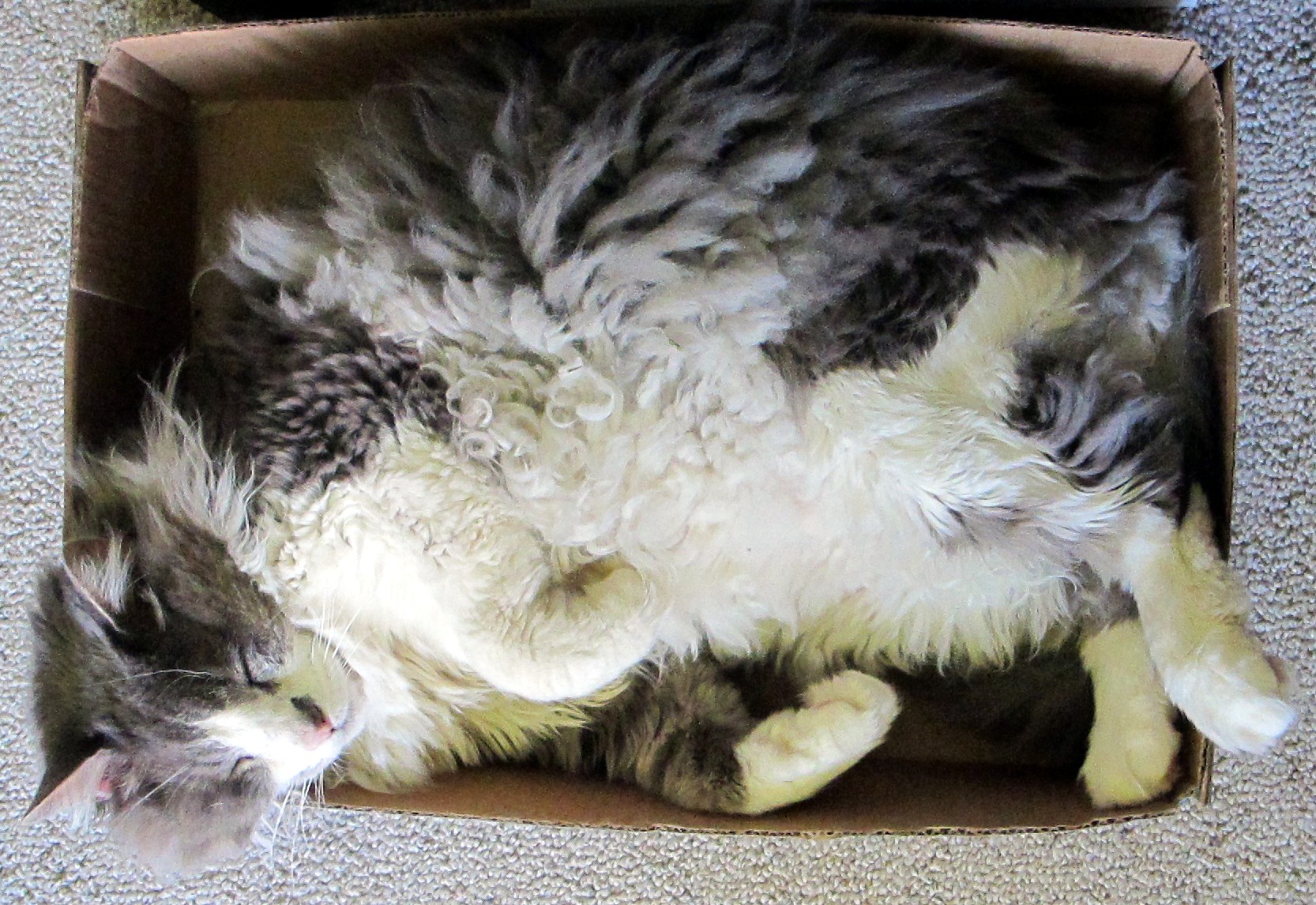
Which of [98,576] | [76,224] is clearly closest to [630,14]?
[76,224]

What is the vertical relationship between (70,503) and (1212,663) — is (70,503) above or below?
below

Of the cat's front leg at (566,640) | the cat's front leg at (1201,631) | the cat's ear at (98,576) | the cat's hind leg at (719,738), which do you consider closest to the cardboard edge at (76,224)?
the cat's ear at (98,576)

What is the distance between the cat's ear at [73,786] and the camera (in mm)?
1006

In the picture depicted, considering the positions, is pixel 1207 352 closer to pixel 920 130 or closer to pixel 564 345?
pixel 920 130

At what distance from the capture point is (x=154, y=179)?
1.38m

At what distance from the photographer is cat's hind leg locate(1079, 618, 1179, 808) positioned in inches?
44.9

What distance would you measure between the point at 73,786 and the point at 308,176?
0.78 m

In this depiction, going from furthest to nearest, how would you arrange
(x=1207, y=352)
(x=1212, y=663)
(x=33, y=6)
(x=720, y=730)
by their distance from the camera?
1. (x=33, y=6)
2. (x=720, y=730)
3. (x=1207, y=352)
4. (x=1212, y=663)

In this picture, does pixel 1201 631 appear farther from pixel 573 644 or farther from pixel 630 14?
pixel 630 14

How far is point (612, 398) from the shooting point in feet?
3.62

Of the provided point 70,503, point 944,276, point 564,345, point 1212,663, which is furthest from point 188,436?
Result: point 1212,663

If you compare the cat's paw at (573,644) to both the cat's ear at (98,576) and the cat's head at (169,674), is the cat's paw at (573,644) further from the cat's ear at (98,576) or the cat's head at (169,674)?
the cat's ear at (98,576)

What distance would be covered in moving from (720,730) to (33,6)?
154 cm

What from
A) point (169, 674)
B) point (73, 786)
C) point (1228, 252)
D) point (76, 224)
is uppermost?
point (1228, 252)
